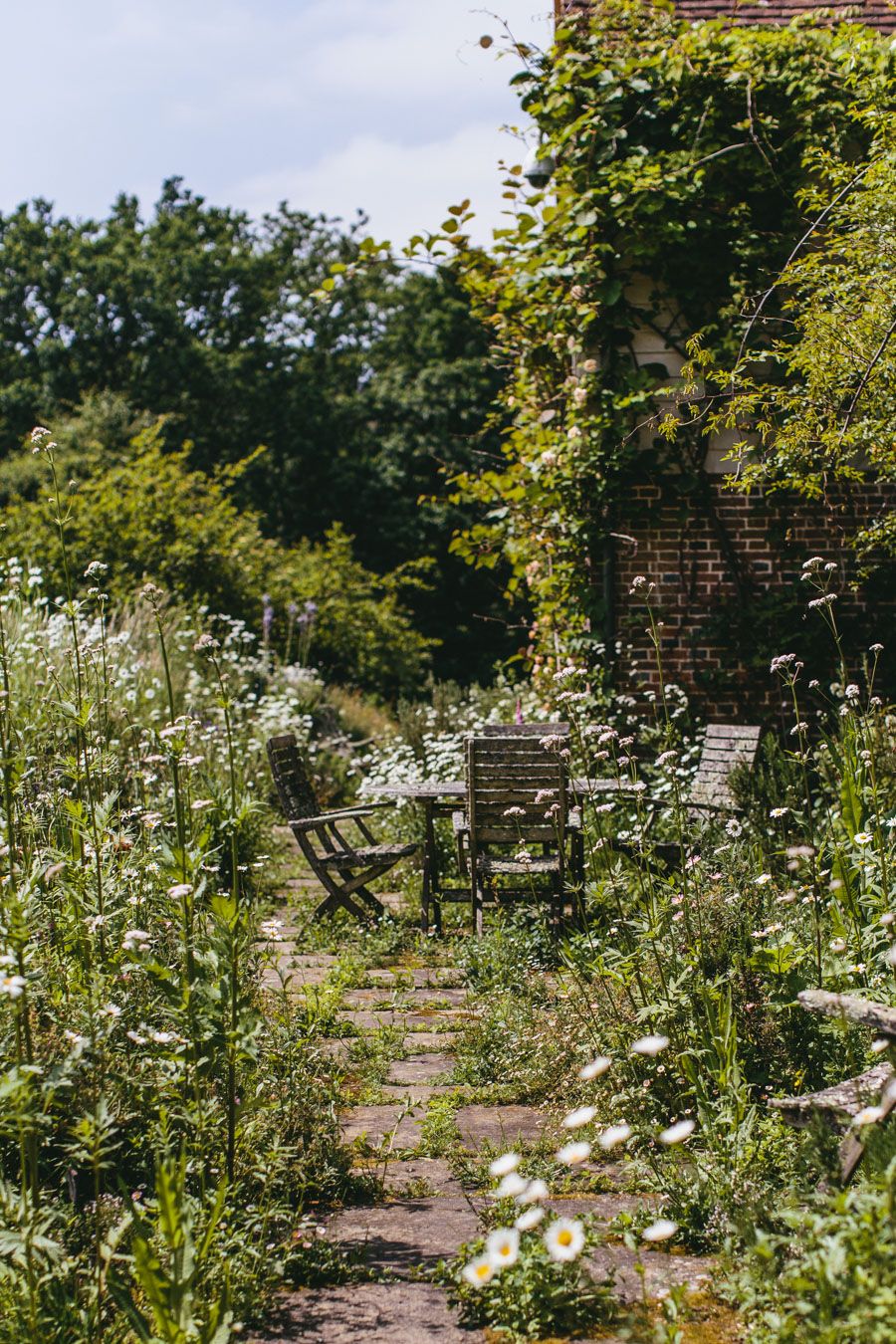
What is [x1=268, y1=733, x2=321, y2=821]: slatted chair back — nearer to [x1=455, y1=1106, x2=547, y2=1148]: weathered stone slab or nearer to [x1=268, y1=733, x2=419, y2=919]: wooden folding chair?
[x1=268, y1=733, x2=419, y2=919]: wooden folding chair

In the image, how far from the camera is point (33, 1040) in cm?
337

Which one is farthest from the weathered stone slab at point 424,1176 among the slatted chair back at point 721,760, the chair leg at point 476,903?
the slatted chair back at point 721,760

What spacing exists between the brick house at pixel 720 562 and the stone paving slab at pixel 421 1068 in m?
4.56

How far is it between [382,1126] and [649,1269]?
1.35 meters

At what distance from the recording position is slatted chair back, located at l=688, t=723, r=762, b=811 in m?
7.45

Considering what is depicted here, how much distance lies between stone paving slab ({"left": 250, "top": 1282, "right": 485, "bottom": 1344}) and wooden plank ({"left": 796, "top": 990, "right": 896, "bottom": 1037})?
1.14 metres

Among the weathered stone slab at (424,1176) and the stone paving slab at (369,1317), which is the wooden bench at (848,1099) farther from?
the weathered stone slab at (424,1176)

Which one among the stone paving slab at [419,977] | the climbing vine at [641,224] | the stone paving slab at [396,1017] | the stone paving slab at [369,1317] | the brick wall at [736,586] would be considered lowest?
the stone paving slab at [419,977]

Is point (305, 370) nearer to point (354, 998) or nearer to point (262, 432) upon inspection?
point (262, 432)

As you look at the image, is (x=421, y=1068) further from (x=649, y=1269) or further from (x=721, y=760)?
(x=721, y=760)

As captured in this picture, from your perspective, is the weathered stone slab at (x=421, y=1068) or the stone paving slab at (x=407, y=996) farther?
the stone paving slab at (x=407, y=996)

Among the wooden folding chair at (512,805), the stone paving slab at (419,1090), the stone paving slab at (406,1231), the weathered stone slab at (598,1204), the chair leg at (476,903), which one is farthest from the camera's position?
the chair leg at (476,903)

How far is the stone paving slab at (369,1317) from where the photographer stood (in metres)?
2.70

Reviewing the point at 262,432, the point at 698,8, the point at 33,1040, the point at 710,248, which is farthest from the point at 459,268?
the point at 262,432
